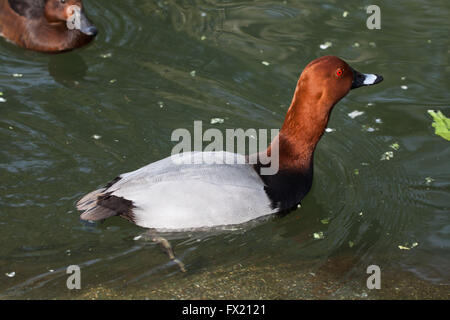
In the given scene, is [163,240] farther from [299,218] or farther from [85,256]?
[299,218]

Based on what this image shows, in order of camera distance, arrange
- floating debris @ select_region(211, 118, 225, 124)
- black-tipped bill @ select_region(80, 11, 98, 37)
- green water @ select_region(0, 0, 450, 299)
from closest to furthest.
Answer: green water @ select_region(0, 0, 450, 299)
floating debris @ select_region(211, 118, 225, 124)
black-tipped bill @ select_region(80, 11, 98, 37)

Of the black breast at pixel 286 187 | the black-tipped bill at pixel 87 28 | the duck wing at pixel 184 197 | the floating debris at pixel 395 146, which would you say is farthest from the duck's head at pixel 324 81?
the black-tipped bill at pixel 87 28

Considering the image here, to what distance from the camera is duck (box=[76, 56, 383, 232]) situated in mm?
4582

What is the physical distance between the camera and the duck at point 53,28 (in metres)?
6.92

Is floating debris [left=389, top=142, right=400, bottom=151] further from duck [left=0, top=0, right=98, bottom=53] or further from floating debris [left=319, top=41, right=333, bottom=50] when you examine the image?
duck [left=0, top=0, right=98, bottom=53]

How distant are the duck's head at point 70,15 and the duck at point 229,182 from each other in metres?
2.62

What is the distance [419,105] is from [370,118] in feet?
1.97

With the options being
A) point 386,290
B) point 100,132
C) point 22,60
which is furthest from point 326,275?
point 22,60

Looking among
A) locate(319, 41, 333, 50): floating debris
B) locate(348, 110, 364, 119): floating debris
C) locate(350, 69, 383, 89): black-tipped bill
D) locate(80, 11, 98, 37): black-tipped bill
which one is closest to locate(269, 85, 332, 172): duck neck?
locate(350, 69, 383, 89): black-tipped bill

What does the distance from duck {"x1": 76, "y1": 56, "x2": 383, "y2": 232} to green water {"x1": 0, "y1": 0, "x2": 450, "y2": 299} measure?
165 mm

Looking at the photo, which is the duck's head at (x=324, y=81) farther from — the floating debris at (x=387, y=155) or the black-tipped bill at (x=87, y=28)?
the black-tipped bill at (x=87, y=28)

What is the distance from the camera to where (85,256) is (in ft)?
14.6

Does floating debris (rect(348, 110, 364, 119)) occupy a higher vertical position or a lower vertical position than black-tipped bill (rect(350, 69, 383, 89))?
lower

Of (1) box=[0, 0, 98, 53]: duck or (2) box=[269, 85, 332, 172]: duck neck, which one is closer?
(2) box=[269, 85, 332, 172]: duck neck
